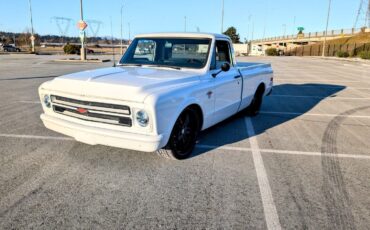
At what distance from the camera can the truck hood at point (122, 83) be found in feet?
13.2

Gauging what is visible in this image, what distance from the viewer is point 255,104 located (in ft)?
26.0

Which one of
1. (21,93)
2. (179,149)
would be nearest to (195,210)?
(179,149)

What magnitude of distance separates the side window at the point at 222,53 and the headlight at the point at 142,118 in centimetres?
215

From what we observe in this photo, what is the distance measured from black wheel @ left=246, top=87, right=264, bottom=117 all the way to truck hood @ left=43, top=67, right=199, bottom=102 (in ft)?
10.1

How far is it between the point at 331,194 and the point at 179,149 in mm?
2102

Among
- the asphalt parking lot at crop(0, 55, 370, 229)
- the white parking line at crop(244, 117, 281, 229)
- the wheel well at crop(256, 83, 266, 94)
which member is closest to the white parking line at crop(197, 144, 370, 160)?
the asphalt parking lot at crop(0, 55, 370, 229)

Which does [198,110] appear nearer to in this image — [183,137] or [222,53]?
[183,137]

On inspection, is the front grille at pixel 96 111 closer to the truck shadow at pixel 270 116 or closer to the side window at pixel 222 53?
the truck shadow at pixel 270 116

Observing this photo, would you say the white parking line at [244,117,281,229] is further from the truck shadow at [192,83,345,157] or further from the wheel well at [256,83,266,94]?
the wheel well at [256,83,266,94]

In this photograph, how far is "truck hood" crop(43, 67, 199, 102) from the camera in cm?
402

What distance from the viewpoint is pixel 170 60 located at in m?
5.62

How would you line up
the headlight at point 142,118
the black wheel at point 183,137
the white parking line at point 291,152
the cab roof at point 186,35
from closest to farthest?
the headlight at point 142,118, the black wheel at point 183,137, the white parking line at point 291,152, the cab roof at point 186,35

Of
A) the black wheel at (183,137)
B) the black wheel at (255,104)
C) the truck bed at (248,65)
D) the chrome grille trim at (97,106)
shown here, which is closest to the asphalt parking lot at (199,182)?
the black wheel at (183,137)

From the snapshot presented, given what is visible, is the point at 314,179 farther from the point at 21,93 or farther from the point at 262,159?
the point at 21,93
